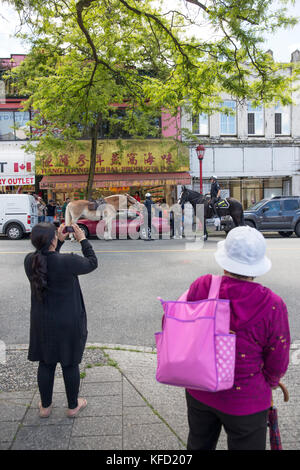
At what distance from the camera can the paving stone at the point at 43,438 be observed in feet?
8.79

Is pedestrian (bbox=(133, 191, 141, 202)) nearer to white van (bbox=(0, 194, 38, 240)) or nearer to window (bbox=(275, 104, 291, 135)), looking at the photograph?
white van (bbox=(0, 194, 38, 240))

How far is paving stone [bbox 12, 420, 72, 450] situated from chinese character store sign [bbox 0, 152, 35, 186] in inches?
836

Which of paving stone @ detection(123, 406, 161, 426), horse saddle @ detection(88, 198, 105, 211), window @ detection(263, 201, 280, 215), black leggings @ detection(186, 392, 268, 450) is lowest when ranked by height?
paving stone @ detection(123, 406, 161, 426)

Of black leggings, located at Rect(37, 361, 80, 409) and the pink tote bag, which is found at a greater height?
the pink tote bag

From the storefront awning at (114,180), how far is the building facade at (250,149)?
7.45ft

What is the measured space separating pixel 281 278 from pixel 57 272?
21.4 feet

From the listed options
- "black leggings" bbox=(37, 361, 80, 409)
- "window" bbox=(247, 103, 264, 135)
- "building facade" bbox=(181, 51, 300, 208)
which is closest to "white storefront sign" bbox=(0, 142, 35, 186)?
"building facade" bbox=(181, 51, 300, 208)

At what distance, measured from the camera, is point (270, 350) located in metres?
1.94

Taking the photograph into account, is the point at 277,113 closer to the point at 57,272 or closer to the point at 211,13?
the point at 211,13

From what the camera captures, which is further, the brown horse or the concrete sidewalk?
the brown horse

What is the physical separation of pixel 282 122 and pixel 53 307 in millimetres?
25677

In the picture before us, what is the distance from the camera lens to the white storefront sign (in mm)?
22703

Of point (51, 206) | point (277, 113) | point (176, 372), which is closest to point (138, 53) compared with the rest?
point (51, 206)

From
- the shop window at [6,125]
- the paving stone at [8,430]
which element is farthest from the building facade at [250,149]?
the paving stone at [8,430]
